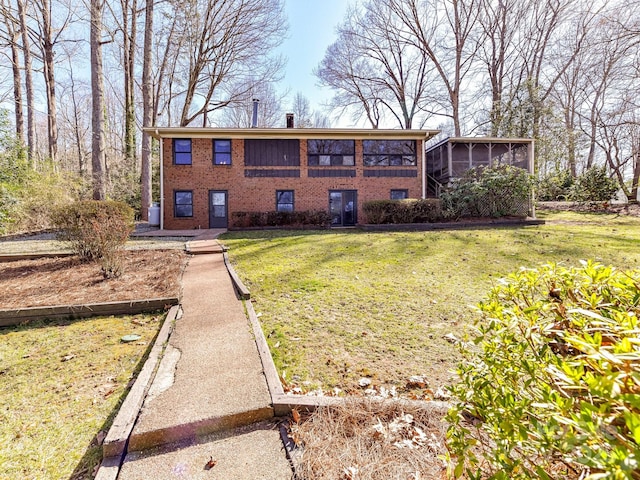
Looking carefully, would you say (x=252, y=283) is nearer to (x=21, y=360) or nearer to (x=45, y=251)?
(x=21, y=360)

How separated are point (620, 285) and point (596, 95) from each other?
3188 cm

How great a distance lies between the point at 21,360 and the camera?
10.4 feet

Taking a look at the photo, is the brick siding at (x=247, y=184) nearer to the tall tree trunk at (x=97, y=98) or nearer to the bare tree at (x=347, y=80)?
the tall tree trunk at (x=97, y=98)

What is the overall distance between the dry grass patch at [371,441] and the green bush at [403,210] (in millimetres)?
11180

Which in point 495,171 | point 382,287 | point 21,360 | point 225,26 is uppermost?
point 225,26

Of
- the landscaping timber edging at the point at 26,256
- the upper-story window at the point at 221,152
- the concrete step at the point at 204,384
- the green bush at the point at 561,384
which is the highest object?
the upper-story window at the point at 221,152

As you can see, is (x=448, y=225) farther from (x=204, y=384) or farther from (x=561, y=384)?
(x=561, y=384)

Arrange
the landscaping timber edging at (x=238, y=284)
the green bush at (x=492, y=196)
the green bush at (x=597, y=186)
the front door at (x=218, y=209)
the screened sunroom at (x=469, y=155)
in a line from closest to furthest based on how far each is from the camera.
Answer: the landscaping timber edging at (x=238, y=284) → the green bush at (x=492, y=196) → the front door at (x=218, y=209) → the screened sunroom at (x=469, y=155) → the green bush at (x=597, y=186)

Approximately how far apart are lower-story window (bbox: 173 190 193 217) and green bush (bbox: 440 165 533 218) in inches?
461

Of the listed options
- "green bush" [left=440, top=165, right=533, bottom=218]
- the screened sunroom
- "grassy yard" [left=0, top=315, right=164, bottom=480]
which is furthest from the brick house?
"grassy yard" [left=0, top=315, right=164, bottom=480]

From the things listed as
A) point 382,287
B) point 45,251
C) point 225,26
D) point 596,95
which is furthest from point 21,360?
point 596,95

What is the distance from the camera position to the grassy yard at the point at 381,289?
9.83 ft

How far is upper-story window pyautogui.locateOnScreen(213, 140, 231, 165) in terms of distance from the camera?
584 inches

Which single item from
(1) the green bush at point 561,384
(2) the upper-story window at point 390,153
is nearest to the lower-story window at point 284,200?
(2) the upper-story window at point 390,153
